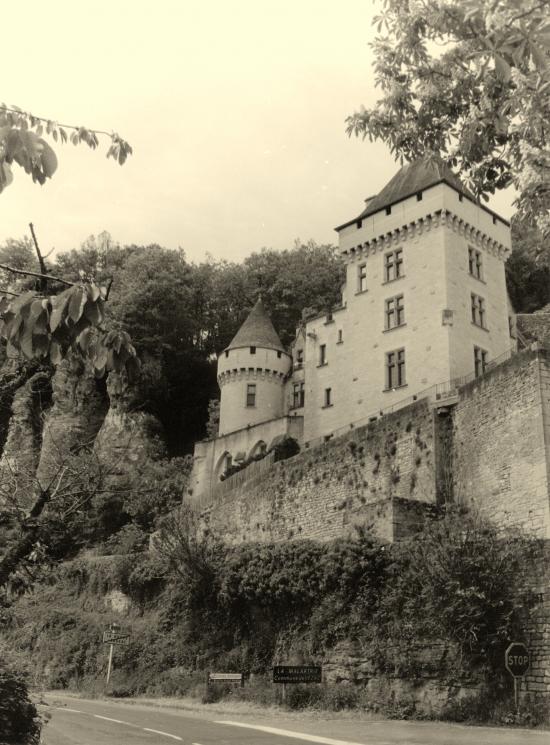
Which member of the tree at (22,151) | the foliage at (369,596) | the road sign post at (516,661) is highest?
the tree at (22,151)

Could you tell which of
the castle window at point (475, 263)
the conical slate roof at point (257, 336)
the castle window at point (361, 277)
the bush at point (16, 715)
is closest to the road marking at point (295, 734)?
the bush at point (16, 715)

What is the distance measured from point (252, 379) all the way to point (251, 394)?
36.0 inches

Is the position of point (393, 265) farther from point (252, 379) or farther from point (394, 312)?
point (252, 379)

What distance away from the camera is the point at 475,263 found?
34.7m

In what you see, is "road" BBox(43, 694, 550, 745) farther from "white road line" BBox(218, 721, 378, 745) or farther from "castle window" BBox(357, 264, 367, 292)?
"castle window" BBox(357, 264, 367, 292)

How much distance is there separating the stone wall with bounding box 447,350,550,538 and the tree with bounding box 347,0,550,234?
1168cm

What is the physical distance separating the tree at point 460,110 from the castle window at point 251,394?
34.7 metres

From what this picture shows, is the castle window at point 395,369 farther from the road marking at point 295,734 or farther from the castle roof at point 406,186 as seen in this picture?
the road marking at point 295,734

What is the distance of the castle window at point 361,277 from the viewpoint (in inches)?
1439

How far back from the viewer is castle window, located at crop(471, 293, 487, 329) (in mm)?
33622

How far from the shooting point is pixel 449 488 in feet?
75.2

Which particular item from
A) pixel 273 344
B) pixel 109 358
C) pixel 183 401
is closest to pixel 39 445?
pixel 183 401

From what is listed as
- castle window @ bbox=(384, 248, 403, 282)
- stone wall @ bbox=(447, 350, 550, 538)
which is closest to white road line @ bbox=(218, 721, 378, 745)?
stone wall @ bbox=(447, 350, 550, 538)

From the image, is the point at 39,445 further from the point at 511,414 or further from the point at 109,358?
the point at 109,358
